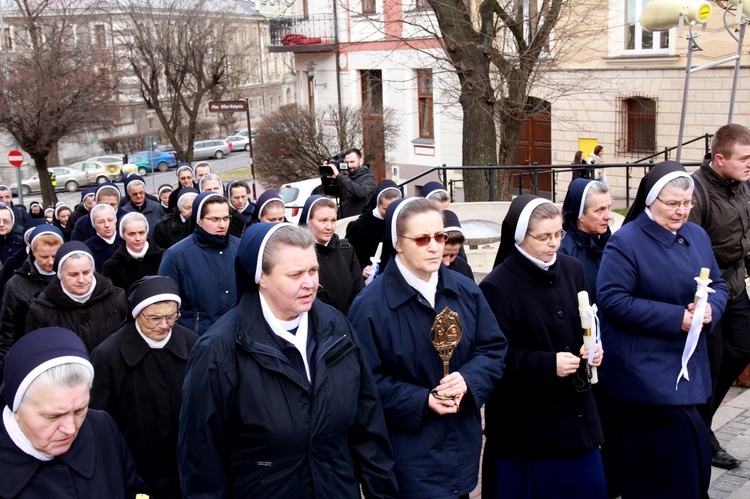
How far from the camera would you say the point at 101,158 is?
51594mm

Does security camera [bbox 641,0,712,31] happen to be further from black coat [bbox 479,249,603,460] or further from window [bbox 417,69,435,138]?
window [bbox 417,69,435,138]

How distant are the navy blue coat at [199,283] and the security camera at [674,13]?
5337mm

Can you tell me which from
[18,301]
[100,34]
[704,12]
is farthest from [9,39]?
[704,12]

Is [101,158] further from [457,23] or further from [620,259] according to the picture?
[620,259]

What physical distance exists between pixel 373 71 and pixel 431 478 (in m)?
30.6

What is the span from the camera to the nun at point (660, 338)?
4.92 meters

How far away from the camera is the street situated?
4553 centimetres

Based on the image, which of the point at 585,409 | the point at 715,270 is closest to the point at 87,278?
the point at 585,409

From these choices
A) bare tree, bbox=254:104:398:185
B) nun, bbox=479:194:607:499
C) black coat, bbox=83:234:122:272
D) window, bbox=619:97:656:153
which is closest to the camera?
nun, bbox=479:194:607:499

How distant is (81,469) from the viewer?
3.53 m

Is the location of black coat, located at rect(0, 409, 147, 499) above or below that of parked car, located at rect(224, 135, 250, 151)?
above

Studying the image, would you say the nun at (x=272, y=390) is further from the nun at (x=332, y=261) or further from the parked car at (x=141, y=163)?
the parked car at (x=141, y=163)

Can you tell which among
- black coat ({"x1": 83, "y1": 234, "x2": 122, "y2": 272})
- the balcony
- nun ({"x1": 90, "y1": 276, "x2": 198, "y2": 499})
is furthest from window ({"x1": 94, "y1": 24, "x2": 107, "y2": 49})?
nun ({"x1": 90, "y1": 276, "x2": 198, "y2": 499})

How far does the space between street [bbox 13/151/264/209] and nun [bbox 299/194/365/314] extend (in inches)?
1439
